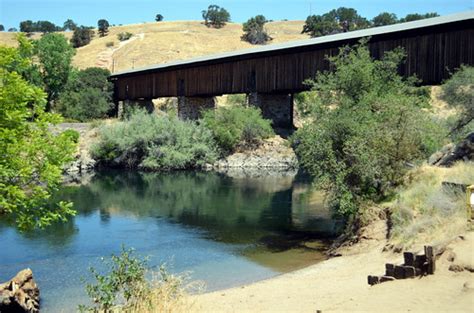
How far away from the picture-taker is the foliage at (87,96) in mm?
59281

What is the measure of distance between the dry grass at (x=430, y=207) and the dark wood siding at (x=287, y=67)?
14495 millimetres

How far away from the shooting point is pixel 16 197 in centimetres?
1216

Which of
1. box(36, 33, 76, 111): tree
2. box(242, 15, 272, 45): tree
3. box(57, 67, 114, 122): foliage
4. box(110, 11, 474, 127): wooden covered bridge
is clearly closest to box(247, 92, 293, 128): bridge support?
box(110, 11, 474, 127): wooden covered bridge

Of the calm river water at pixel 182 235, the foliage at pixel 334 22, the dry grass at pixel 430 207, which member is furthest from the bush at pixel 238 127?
the foliage at pixel 334 22

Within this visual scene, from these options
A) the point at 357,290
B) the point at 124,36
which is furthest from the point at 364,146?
the point at 124,36

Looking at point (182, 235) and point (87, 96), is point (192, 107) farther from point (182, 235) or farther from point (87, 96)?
point (182, 235)

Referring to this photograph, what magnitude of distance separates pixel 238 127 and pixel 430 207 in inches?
1269

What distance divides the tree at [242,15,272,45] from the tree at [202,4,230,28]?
9.93 m

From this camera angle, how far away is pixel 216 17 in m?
111

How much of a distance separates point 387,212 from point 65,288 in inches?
392

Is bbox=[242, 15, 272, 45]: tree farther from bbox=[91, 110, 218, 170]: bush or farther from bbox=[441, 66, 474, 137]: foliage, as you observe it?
bbox=[441, 66, 474, 137]: foliage

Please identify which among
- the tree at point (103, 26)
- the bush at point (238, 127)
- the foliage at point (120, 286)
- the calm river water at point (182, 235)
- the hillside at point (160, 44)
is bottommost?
the calm river water at point (182, 235)

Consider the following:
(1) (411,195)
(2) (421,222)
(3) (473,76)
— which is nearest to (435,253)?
(2) (421,222)

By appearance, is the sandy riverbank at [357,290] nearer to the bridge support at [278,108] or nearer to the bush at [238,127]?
the bush at [238,127]
